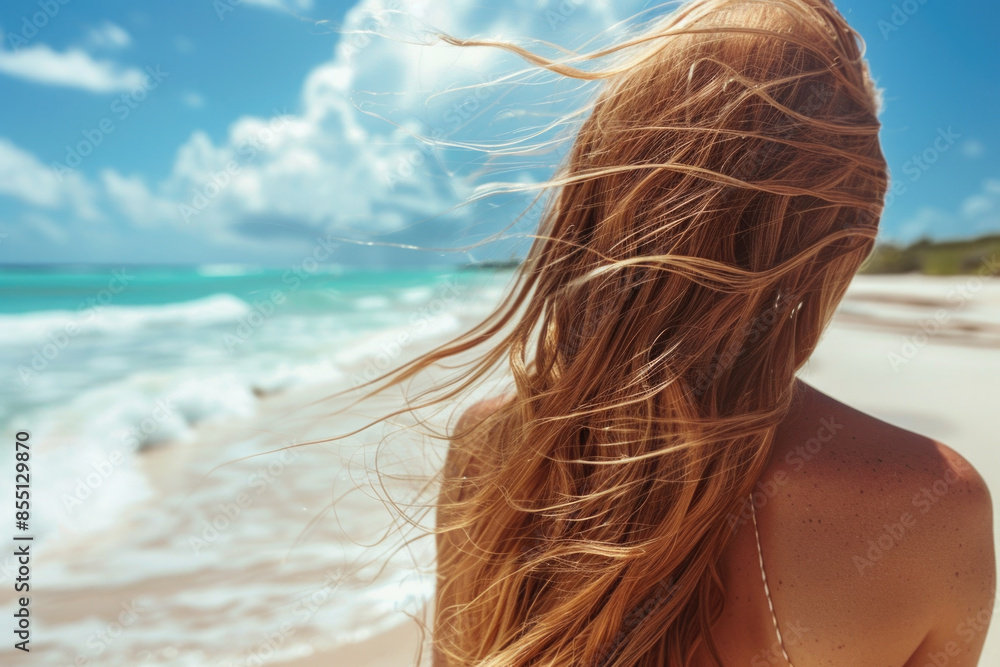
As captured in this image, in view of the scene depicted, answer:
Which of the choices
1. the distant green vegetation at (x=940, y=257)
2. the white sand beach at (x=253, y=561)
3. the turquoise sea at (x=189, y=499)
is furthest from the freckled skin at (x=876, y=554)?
the distant green vegetation at (x=940, y=257)

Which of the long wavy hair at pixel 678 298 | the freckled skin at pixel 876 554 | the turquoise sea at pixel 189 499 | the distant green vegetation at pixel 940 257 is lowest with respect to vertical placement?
the freckled skin at pixel 876 554

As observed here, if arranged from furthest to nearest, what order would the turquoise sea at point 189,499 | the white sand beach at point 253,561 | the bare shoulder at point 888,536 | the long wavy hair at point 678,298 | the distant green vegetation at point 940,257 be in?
the distant green vegetation at point 940,257
the turquoise sea at point 189,499
the white sand beach at point 253,561
the long wavy hair at point 678,298
the bare shoulder at point 888,536

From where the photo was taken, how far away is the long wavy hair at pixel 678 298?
1.08 metres

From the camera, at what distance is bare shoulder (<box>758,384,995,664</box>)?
0.95m

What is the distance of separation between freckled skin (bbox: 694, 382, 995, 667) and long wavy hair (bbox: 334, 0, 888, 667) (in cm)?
9

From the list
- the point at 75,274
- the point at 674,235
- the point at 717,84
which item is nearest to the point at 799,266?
the point at 674,235

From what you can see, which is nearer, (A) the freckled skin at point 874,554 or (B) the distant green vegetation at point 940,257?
(A) the freckled skin at point 874,554

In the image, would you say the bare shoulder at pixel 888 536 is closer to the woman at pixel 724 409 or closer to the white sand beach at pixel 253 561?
the woman at pixel 724 409

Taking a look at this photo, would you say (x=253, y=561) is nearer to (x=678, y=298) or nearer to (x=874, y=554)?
(x=678, y=298)

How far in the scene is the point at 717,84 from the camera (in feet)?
3.51

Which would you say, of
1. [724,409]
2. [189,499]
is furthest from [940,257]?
[724,409]

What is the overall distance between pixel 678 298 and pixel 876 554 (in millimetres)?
517

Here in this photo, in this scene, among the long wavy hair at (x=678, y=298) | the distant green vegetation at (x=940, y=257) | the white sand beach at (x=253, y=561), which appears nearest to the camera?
the long wavy hair at (x=678, y=298)

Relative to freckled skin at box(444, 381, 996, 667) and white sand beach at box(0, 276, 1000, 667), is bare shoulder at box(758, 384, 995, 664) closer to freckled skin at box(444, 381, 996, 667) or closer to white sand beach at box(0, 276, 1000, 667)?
freckled skin at box(444, 381, 996, 667)
